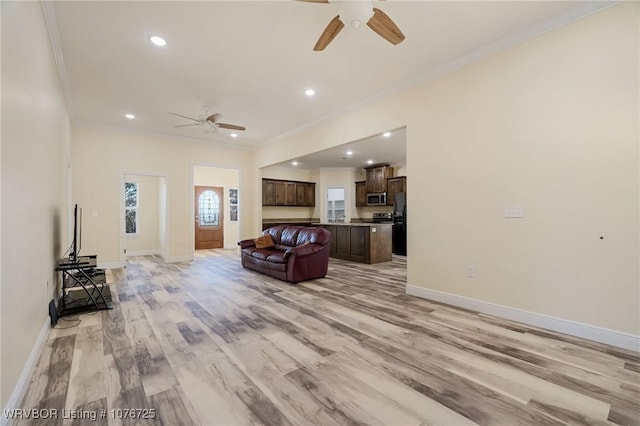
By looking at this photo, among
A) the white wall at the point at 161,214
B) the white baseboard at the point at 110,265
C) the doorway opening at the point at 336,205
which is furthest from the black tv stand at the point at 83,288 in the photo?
the doorway opening at the point at 336,205

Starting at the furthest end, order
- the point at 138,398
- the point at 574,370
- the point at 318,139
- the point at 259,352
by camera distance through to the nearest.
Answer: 1. the point at 318,139
2. the point at 259,352
3. the point at 574,370
4. the point at 138,398

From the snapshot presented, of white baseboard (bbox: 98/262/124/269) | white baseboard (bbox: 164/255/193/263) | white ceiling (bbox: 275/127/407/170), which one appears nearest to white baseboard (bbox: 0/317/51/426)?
white baseboard (bbox: 98/262/124/269)

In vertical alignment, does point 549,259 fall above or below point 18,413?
above

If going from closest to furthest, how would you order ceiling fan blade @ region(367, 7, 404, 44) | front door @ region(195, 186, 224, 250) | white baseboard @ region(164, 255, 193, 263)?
ceiling fan blade @ region(367, 7, 404, 44), white baseboard @ region(164, 255, 193, 263), front door @ region(195, 186, 224, 250)

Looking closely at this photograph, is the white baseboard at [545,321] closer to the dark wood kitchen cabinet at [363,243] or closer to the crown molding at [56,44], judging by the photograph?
the dark wood kitchen cabinet at [363,243]

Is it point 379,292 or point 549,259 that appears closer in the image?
point 549,259

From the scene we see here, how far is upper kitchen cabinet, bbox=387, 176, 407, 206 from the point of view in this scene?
8.62m

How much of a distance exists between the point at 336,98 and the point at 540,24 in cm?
267

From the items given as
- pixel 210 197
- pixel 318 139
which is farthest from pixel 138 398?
pixel 210 197

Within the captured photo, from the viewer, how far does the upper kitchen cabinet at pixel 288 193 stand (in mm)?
9195

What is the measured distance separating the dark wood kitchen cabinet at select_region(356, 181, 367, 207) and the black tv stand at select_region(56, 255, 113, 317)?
23.9 feet

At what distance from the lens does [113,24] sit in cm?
287

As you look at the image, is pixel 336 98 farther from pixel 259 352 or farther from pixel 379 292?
pixel 259 352

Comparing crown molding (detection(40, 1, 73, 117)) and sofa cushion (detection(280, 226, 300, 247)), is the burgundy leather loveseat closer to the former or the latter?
sofa cushion (detection(280, 226, 300, 247))
